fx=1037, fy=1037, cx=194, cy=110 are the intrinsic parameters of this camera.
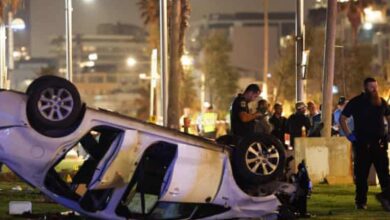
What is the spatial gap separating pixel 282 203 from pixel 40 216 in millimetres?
2860

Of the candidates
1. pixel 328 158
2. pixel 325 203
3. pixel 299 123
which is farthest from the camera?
pixel 299 123

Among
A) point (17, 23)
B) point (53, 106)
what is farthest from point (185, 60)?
point (53, 106)

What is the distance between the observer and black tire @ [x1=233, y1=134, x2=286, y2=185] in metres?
11.0

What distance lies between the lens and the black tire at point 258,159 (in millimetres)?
11008

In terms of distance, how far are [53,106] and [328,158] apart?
10403 millimetres

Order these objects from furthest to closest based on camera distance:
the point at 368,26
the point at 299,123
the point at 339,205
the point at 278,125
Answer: the point at 368,26 → the point at 278,125 → the point at 299,123 → the point at 339,205

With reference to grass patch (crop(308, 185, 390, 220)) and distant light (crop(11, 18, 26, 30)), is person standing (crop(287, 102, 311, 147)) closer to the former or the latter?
grass patch (crop(308, 185, 390, 220))

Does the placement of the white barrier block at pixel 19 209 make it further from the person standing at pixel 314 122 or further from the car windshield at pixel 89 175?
the person standing at pixel 314 122

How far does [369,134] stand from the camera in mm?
13344

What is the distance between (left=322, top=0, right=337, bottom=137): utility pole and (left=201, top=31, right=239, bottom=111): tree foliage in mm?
58005

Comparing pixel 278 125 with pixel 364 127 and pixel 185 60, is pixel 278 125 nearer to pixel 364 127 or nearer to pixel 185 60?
pixel 364 127

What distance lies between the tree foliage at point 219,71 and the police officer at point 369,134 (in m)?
65.8

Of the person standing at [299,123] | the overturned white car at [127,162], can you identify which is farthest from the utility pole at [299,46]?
the overturned white car at [127,162]

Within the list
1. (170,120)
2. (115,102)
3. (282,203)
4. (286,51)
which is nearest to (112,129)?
(282,203)
